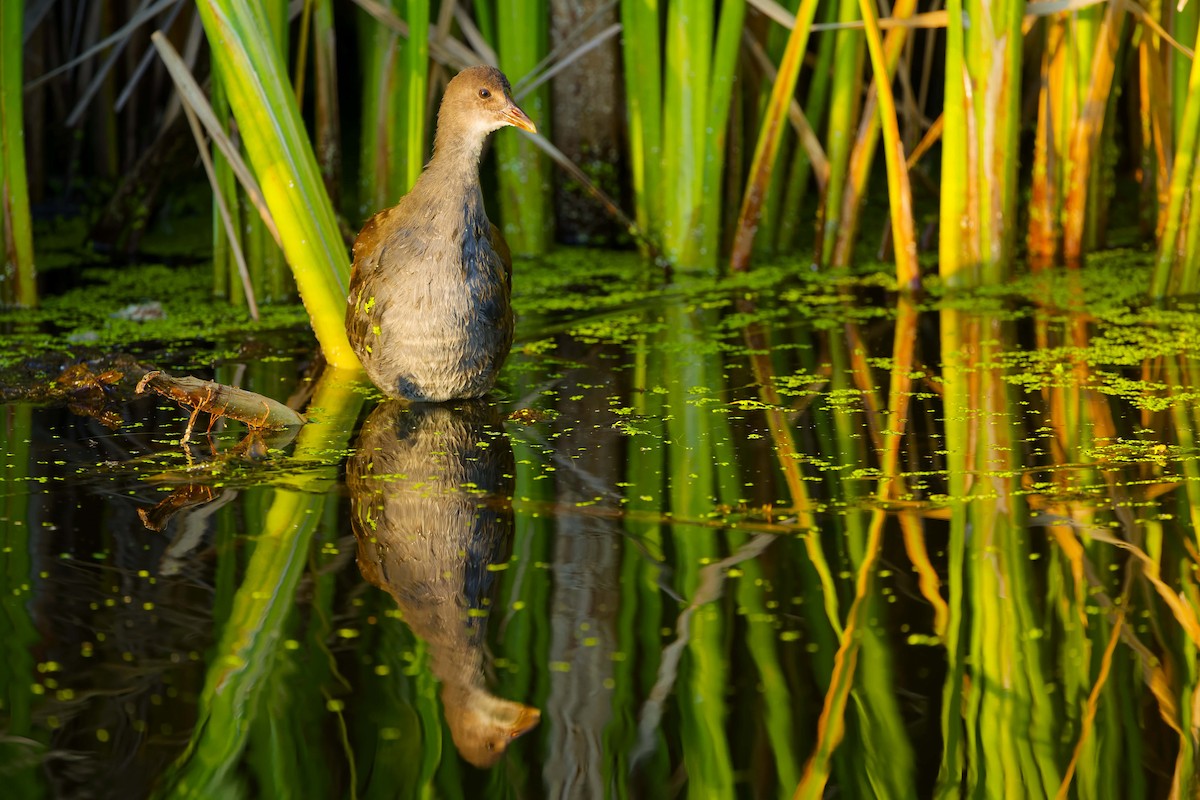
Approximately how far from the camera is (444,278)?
3209 millimetres

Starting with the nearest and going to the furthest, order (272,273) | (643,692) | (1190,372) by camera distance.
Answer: (643,692)
(1190,372)
(272,273)

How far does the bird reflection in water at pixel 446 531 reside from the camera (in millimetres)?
1856

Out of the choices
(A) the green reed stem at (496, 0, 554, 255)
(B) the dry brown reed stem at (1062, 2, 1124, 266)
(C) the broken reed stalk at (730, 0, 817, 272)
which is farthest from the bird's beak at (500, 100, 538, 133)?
(B) the dry brown reed stem at (1062, 2, 1124, 266)

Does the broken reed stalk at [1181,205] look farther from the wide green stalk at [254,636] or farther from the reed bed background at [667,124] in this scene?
the wide green stalk at [254,636]

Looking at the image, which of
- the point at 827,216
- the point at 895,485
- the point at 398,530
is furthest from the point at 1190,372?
the point at 398,530

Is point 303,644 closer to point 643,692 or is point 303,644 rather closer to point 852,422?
point 643,692

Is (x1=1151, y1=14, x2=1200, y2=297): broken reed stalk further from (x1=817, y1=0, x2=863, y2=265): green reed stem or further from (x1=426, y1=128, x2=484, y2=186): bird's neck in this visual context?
(x1=426, y1=128, x2=484, y2=186): bird's neck

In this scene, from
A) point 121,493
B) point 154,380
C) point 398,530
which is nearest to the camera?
point 398,530

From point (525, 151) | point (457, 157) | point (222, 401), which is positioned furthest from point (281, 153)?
point (525, 151)

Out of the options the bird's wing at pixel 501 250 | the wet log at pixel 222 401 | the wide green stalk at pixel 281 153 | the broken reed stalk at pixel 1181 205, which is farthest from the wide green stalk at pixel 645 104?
the wet log at pixel 222 401

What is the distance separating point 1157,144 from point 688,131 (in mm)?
1435

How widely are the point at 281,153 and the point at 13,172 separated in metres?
0.93

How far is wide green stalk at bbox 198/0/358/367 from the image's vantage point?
3.36 metres

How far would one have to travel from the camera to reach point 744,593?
7.17 ft
